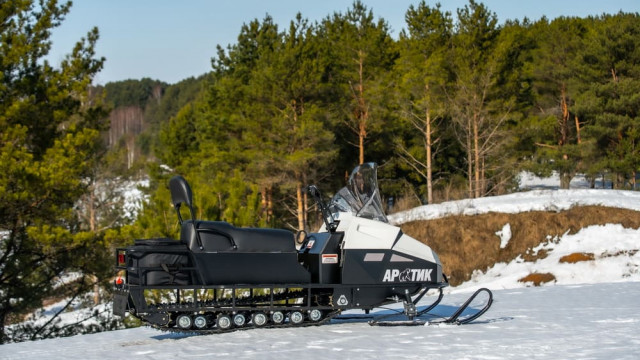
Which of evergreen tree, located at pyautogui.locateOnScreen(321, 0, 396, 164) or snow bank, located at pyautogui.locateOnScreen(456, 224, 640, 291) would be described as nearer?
snow bank, located at pyautogui.locateOnScreen(456, 224, 640, 291)

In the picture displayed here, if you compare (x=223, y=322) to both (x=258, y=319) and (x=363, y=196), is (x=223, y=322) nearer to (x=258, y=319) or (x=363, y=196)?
(x=258, y=319)

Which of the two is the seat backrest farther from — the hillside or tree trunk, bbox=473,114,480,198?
tree trunk, bbox=473,114,480,198

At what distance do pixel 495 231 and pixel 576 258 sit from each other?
4.61m

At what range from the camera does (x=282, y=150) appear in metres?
30.8

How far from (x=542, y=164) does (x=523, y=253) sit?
15.7 meters

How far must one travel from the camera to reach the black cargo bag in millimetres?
6938

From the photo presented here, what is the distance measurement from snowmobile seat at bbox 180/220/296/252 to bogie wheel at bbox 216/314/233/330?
0.70 metres

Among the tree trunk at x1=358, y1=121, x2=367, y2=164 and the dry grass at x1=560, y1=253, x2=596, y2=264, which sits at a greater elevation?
the tree trunk at x1=358, y1=121, x2=367, y2=164

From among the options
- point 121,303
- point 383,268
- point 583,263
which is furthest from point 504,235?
point 121,303

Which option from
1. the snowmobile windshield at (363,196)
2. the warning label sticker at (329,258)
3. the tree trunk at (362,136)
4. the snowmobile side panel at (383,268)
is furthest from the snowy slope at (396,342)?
the tree trunk at (362,136)

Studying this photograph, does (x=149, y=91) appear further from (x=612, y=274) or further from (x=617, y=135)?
(x=612, y=274)

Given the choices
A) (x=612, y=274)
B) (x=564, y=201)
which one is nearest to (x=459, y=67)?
(x=564, y=201)

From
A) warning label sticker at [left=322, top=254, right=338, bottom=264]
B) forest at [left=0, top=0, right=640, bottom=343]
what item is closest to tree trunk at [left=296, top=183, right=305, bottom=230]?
forest at [left=0, top=0, right=640, bottom=343]

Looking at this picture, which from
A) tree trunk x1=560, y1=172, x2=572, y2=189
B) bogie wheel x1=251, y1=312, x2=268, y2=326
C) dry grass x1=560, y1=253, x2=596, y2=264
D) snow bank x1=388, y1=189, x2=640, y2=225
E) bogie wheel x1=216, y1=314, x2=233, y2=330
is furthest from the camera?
tree trunk x1=560, y1=172, x2=572, y2=189
